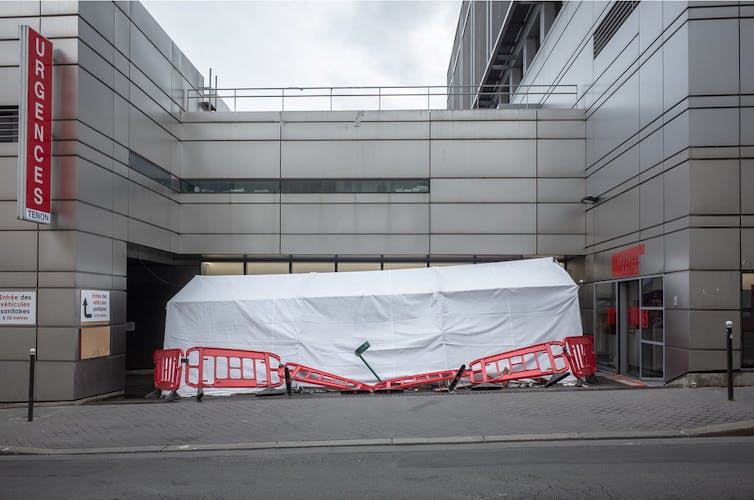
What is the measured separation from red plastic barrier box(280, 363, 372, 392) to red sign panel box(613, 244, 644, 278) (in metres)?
7.04

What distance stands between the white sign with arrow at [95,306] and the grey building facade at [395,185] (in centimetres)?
20

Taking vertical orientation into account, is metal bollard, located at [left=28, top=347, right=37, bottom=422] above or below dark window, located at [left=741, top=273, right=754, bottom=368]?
below

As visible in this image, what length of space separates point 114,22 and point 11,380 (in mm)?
8368

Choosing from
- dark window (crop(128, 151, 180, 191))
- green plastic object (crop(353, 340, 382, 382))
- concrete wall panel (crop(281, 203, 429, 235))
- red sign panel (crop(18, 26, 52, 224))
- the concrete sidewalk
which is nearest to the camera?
the concrete sidewalk

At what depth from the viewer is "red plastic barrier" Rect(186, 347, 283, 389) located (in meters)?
14.8

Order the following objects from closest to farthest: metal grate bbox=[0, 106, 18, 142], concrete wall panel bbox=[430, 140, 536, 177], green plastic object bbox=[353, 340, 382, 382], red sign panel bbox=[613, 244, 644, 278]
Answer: metal grate bbox=[0, 106, 18, 142], green plastic object bbox=[353, 340, 382, 382], red sign panel bbox=[613, 244, 644, 278], concrete wall panel bbox=[430, 140, 536, 177]

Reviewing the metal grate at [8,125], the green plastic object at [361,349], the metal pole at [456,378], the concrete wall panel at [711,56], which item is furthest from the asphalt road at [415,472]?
the metal grate at [8,125]

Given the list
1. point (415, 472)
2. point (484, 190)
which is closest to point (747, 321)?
point (484, 190)

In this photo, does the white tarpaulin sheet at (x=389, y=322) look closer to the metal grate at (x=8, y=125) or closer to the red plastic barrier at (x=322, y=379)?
the red plastic barrier at (x=322, y=379)

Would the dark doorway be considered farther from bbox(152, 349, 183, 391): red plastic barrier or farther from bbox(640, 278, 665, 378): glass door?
bbox(640, 278, 665, 378): glass door

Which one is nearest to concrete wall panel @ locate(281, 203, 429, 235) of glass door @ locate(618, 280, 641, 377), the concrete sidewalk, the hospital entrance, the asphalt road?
the hospital entrance

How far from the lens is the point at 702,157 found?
43.9 feet

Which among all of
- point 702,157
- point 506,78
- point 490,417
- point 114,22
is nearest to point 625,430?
point 490,417

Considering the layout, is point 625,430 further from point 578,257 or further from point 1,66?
point 1,66
